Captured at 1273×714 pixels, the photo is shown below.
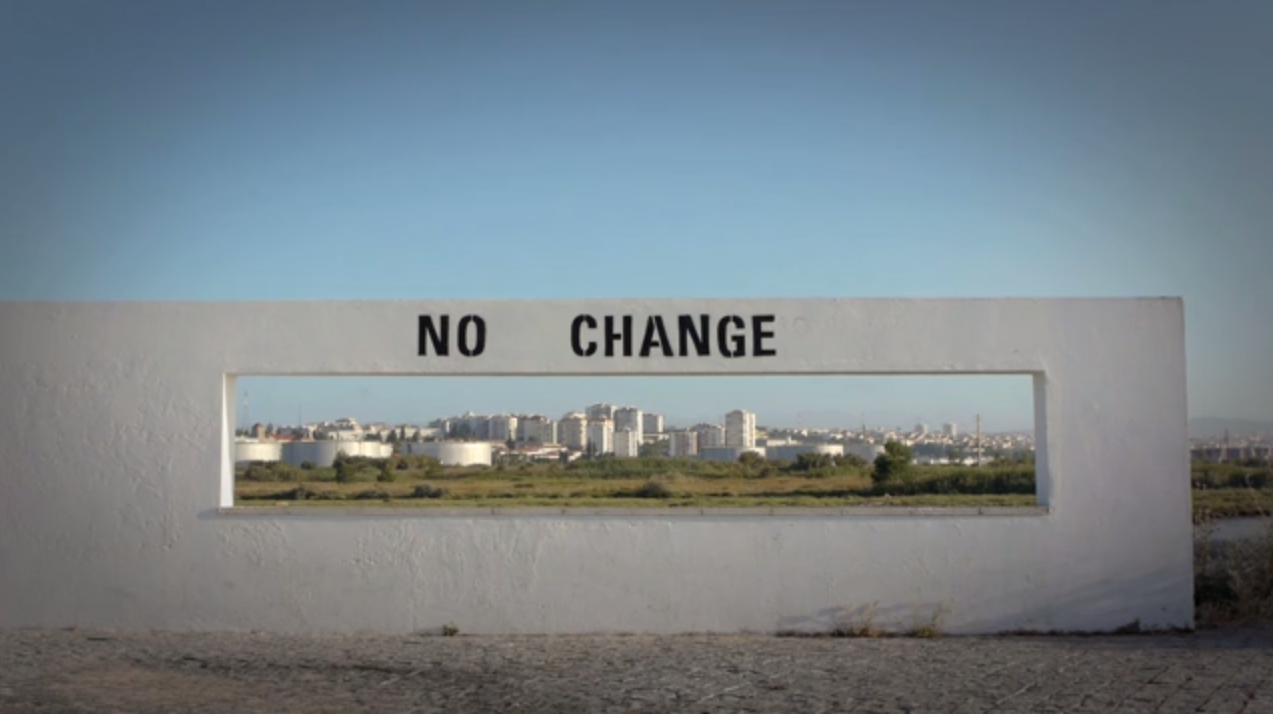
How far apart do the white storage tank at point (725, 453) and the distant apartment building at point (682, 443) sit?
7.46 ft

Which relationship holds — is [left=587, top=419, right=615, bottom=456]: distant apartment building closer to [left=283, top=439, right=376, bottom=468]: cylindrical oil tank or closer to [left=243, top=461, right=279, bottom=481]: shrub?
[left=283, top=439, right=376, bottom=468]: cylindrical oil tank

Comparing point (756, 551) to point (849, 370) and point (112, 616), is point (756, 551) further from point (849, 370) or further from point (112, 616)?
point (112, 616)

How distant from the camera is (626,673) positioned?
31.3ft

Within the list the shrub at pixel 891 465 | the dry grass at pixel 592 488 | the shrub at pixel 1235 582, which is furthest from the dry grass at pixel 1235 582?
the shrub at pixel 891 465

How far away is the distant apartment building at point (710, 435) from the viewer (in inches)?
2010

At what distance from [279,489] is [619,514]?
1091 inches

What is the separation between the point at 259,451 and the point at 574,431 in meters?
16.7

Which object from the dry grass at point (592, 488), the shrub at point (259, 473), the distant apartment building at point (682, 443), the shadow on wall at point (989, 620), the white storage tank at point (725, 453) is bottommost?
the shadow on wall at point (989, 620)

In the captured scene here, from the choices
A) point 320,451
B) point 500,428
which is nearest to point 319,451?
point 320,451

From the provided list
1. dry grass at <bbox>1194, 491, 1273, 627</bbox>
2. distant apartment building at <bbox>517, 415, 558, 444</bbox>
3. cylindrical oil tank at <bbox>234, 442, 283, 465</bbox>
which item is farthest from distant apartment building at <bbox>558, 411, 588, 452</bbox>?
dry grass at <bbox>1194, 491, 1273, 627</bbox>

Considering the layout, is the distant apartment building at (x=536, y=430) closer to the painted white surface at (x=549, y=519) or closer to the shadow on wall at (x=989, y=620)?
the painted white surface at (x=549, y=519)

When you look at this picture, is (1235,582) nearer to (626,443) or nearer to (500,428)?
(626,443)

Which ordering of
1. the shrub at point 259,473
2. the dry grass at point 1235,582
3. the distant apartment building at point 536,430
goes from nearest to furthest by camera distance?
1. the dry grass at point 1235,582
2. the shrub at point 259,473
3. the distant apartment building at point 536,430

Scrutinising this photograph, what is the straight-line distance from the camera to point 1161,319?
1150 cm
